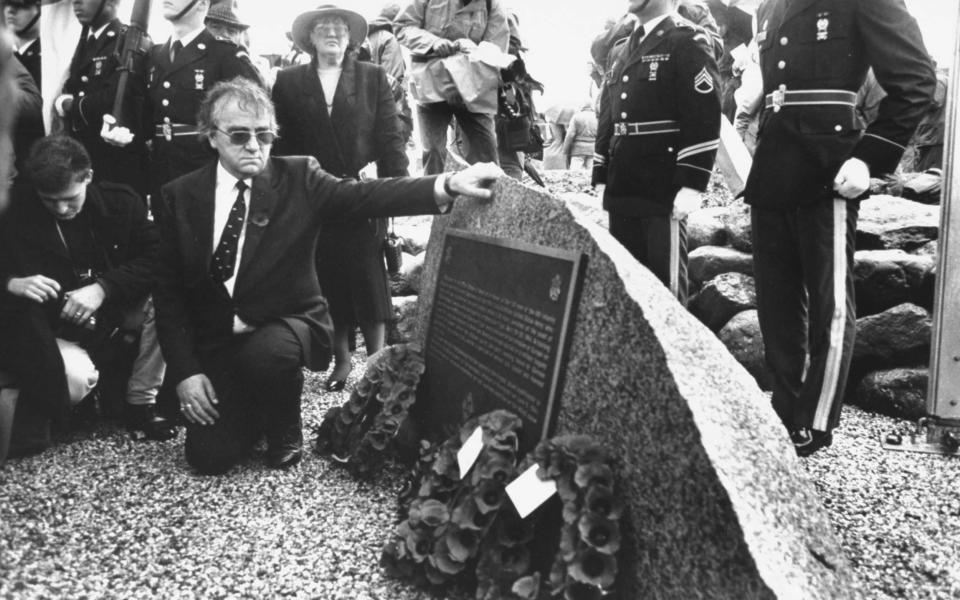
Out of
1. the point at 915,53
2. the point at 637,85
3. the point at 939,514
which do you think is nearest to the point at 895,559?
the point at 939,514

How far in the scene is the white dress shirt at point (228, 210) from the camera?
342 centimetres

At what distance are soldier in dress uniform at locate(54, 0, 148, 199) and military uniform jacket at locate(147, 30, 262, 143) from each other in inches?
4.7

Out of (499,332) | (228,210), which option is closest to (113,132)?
(228,210)

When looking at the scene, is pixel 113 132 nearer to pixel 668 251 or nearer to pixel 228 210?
pixel 228 210

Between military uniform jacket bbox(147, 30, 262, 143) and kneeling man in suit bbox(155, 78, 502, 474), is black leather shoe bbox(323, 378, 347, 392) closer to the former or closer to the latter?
kneeling man in suit bbox(155, 78, 502, 474)

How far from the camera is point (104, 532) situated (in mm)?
2844

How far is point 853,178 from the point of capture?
119 inches

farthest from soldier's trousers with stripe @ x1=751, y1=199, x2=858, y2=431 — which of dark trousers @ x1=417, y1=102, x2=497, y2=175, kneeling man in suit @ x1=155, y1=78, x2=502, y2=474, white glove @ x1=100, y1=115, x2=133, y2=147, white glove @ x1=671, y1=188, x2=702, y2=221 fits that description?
white glove @ x1=100, y1=115, x2=133, y2=147

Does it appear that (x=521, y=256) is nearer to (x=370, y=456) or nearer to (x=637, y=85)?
(x=370, y=456)

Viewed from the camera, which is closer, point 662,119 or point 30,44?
point 662,119

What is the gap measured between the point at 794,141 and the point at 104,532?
2.95 metres

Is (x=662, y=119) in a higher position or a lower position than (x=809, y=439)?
higher

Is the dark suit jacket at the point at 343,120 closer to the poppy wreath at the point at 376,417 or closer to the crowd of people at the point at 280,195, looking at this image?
the crowd of people at the point at 280,195

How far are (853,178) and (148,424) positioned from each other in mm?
3255
